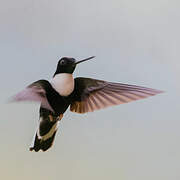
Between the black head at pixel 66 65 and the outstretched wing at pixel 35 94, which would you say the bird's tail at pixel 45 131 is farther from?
the black head at pixel 66 65

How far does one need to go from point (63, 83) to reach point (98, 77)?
19 centimetres

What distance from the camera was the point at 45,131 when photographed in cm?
113

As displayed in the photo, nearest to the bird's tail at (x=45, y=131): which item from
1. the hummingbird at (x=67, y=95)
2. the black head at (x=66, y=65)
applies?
the hummingbird at (x=67, y=95)

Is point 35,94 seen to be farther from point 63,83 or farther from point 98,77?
point 98,77

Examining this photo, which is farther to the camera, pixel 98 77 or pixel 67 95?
pixel 98 77

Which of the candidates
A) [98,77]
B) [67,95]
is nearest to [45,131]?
[67,95]

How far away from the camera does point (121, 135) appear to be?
4.09 ft

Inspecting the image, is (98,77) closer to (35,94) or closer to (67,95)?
(67,95)

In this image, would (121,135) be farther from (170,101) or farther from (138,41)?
(138,41)

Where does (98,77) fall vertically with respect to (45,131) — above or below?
above

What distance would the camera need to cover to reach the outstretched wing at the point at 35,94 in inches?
39.8

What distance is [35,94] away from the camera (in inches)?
39.9

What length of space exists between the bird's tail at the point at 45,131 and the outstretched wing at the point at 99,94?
0.07 metres

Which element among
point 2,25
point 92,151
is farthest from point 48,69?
point 92,151
